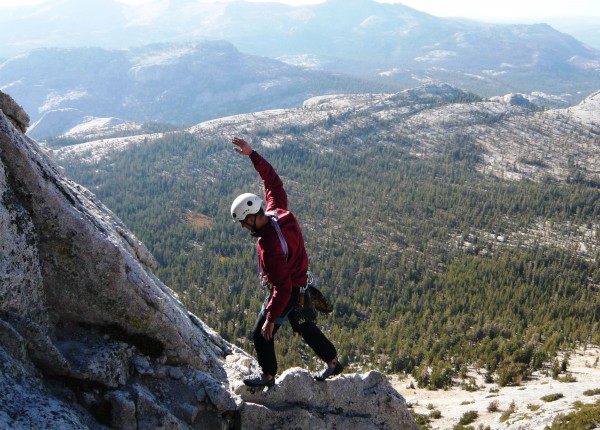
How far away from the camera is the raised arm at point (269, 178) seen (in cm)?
1018

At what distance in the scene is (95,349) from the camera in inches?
353

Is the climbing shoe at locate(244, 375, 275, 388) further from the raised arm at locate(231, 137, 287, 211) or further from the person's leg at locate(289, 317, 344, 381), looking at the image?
the raised arm at locate(231, 137, 287, 211)

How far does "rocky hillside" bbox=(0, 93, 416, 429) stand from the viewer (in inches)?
305

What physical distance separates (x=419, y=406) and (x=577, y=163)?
14814 centimetres

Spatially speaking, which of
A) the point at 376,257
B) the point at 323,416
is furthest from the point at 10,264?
the point at 376,257

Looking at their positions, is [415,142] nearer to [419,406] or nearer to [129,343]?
[419,406]

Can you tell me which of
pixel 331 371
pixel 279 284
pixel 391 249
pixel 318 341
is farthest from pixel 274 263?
pixel 391 249

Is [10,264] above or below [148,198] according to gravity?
above

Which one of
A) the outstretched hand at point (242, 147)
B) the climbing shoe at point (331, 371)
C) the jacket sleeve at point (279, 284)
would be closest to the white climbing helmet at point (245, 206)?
the jacket sleeve at point (279, 284)

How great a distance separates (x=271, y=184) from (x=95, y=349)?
5116 mm

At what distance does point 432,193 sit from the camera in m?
117

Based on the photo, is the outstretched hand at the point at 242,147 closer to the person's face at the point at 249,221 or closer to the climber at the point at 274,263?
the climber at the point at 274,263

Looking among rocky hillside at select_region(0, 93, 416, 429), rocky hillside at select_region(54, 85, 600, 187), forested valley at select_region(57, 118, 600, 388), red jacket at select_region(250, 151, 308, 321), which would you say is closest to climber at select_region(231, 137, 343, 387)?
red jacket at select_region(250, 151, 308, 321)

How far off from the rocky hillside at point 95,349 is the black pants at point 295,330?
111 centimetres
